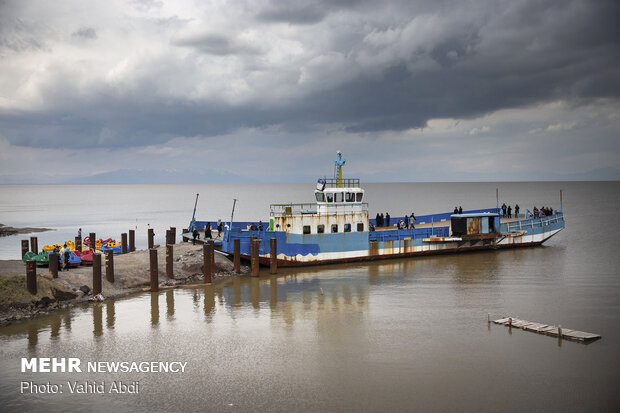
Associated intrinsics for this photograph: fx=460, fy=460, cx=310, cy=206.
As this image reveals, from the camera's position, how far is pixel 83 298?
2538 cm

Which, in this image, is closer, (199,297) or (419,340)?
(419,340)

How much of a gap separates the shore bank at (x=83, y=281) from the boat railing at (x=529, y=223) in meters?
26.9

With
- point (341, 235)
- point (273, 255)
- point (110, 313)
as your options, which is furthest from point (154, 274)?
point (341, 235)

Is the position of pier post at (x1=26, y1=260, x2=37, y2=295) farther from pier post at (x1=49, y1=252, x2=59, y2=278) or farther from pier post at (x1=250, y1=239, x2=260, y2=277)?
pier post at (x1=250, y1=239, x2=260, y2=277)

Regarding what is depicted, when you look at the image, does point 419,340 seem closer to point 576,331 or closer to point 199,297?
point 576,331

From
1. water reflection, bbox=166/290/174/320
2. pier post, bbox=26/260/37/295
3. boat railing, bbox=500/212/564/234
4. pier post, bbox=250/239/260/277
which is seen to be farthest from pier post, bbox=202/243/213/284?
boat railing, bbox=500/212/564/234

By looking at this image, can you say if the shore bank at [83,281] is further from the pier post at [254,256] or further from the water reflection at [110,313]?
the pier post at [254,256]

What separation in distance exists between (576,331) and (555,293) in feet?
29.6

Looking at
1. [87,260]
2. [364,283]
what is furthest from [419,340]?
[87,260]

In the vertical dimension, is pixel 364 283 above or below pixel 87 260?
below

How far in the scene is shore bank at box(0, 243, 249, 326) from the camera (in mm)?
22672

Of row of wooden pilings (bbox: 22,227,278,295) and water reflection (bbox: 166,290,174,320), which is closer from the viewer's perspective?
row of wooden pilings (bbox: 22,227,278,295)

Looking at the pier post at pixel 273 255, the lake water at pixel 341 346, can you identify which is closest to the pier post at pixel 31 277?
the lake water at pixel 341 346

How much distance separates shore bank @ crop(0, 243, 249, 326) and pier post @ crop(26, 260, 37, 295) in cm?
22
